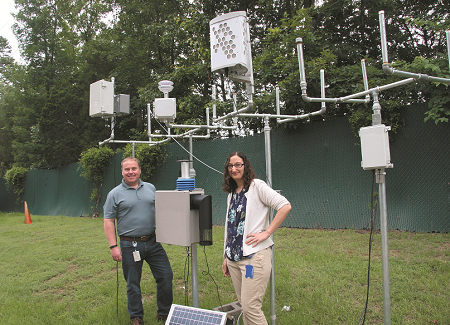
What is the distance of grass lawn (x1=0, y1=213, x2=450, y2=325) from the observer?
2.98 metres

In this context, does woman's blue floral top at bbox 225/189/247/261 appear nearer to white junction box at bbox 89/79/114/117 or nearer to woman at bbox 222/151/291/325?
woman at bbox 222/151/291/325

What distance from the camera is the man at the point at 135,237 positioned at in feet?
9.41

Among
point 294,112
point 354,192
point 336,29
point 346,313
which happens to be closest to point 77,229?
point 294,112

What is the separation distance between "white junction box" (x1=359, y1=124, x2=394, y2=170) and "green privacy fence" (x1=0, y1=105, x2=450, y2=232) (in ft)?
5.87

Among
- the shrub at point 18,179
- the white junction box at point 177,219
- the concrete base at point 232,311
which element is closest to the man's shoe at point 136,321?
the concrete base at point 232,311

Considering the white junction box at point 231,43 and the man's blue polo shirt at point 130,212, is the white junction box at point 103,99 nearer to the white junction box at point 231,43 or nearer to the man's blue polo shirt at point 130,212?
the man's blue polo shirt at point 130,212

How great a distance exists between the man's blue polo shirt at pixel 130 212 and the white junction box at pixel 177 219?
276 mm

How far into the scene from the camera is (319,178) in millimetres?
5949

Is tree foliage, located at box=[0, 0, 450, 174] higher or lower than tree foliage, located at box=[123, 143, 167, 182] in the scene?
higher

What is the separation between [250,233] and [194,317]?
763mm

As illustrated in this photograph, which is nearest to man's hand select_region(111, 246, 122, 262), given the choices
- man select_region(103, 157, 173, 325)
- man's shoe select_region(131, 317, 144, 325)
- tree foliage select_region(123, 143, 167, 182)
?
man select_region(103, 157, 173, 325)

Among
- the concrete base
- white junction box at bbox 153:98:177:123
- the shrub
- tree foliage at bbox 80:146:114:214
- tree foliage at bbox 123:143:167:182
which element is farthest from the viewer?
the shrub

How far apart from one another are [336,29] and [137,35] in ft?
27.4

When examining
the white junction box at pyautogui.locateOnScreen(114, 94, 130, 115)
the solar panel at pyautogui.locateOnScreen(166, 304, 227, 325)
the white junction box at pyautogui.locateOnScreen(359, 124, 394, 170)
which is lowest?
the solar panel at pyautogui.locateOnScreen(166, 304, 227, 325)
